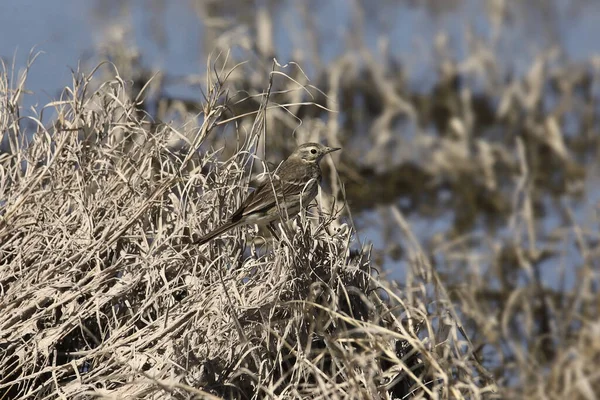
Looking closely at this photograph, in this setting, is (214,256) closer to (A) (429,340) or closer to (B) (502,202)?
(A) (429,340)

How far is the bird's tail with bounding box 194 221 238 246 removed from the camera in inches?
207

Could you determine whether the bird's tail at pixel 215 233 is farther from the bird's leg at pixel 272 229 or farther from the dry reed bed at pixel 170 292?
the bird's leg at pixel 272 229

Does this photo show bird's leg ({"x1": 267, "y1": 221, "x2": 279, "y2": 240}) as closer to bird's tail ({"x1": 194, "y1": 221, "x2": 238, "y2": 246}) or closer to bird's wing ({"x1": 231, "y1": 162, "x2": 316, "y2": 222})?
bird's wing ({"x1": 231, "y1": 162, "x2": 316, "y2": 222})

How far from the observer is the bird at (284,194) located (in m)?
5.30

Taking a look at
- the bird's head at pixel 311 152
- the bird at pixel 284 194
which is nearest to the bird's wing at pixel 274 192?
the bird at pixel 284 194

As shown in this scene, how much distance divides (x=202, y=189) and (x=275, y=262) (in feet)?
2.83

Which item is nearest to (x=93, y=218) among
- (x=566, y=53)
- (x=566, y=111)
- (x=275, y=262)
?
(x=275, y=262)

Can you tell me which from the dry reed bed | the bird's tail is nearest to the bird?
the bird's tail

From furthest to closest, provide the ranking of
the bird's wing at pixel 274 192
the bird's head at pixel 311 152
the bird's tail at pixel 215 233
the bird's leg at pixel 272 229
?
the bird's head at pixel 311 152, the bird's leg at pixel 272 229, the bird's wing at pixel 274 192, the bird's tail at pixel 215 233

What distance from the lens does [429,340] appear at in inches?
201

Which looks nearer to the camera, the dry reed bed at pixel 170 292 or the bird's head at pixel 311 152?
the dry reed bed at pixel 170 292

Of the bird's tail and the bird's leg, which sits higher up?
the bird's tail

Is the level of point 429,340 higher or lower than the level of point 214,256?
lower

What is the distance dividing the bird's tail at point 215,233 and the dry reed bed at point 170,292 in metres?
0.07
